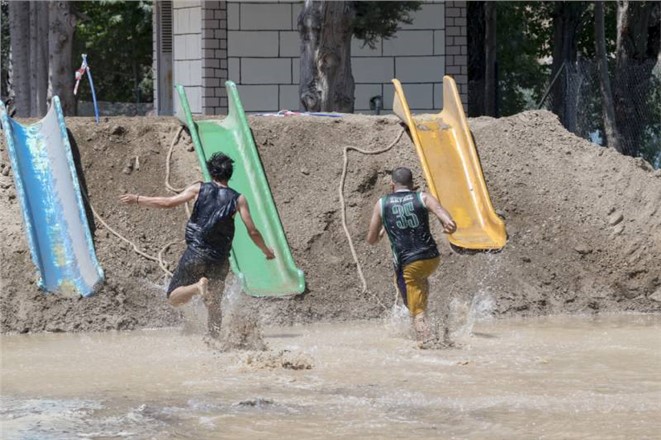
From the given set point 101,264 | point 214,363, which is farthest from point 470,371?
point 101,264

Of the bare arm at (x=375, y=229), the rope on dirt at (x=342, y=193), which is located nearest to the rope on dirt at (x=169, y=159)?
the rope on dirt at (x=342, y=193)

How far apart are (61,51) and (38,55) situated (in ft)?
14.4

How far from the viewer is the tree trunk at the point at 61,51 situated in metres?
23.0

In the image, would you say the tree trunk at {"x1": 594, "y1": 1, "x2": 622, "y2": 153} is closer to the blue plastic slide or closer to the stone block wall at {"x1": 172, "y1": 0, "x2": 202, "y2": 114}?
the stone block wall at {"x1": 172, "y1": 0, "x2": 202, "y2": 114}

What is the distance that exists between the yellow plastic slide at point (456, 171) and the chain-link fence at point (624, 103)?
6.07 metres

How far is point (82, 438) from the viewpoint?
778 centimetres

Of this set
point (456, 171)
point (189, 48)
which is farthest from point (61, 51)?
point (456, 171)

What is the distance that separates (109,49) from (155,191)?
25.0 metres

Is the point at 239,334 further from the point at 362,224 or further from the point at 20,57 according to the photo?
the point at 20,57

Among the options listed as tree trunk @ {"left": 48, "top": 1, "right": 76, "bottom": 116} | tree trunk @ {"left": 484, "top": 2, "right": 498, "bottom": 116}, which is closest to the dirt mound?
tree trunk @ {"left": 48, "top": 1, "right": 76, "bottom": 116}

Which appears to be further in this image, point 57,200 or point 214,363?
point 57,200

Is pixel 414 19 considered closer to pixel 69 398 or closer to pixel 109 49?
pixel 69 398

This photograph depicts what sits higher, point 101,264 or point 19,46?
point 19,46

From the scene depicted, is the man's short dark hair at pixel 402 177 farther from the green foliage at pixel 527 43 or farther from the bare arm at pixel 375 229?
the green foliage at pixel 527 43
